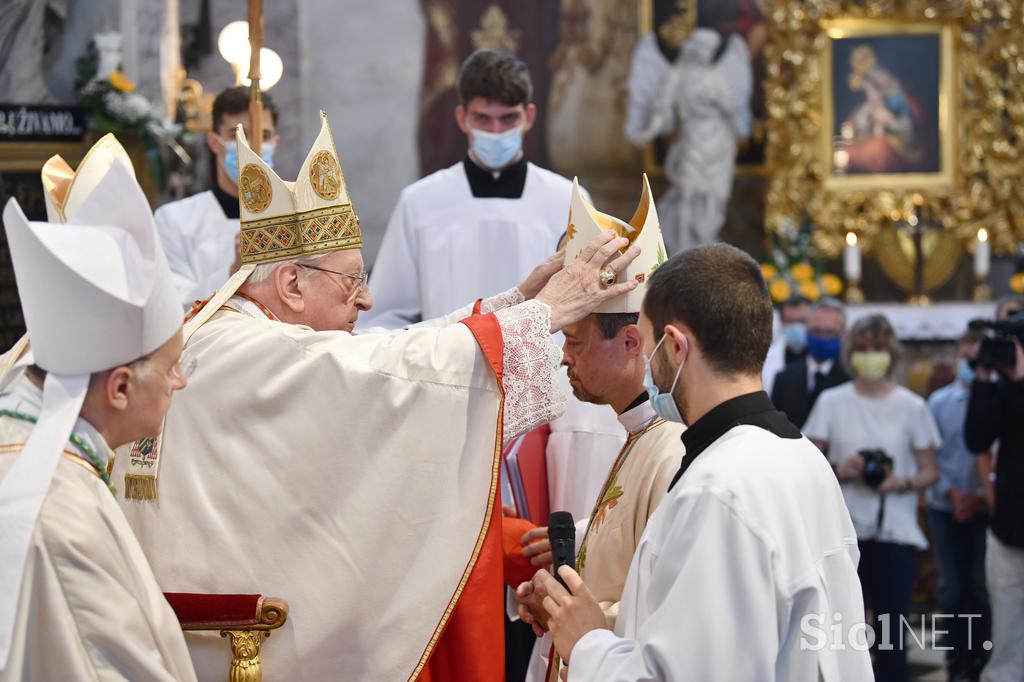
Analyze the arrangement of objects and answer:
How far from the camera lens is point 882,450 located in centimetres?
700

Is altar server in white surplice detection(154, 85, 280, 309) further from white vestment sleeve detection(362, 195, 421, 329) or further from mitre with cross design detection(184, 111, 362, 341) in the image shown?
mitre with cross design detection(184, 111, 362, 341)

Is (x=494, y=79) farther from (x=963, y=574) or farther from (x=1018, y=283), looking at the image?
(x=1018, y=283)

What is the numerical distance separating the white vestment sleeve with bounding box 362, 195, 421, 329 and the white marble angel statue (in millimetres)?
6074

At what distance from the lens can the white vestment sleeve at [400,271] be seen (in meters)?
5.60

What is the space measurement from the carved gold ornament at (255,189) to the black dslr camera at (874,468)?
4.26 metres

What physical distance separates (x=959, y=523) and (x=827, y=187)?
5157 mm

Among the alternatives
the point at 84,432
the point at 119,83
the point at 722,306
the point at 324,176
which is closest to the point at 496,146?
the point at 324,176

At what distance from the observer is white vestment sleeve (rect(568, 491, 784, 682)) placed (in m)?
2.22

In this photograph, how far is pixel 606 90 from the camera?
12008mm

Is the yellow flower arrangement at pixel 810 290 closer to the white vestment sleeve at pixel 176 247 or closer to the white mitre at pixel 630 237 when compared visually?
the white vestment sleeve at pixel 176 247

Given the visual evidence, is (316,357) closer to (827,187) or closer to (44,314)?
(44,314)

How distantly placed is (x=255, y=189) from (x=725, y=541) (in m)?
1.89

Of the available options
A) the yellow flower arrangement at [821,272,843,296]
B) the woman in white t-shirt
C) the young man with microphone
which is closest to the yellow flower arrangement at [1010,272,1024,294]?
the yellow flower arrangement at [821,272,843,296]

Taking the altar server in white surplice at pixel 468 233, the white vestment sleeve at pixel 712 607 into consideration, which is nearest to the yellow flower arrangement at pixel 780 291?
the altar server in white surplice at pixel 468 233
